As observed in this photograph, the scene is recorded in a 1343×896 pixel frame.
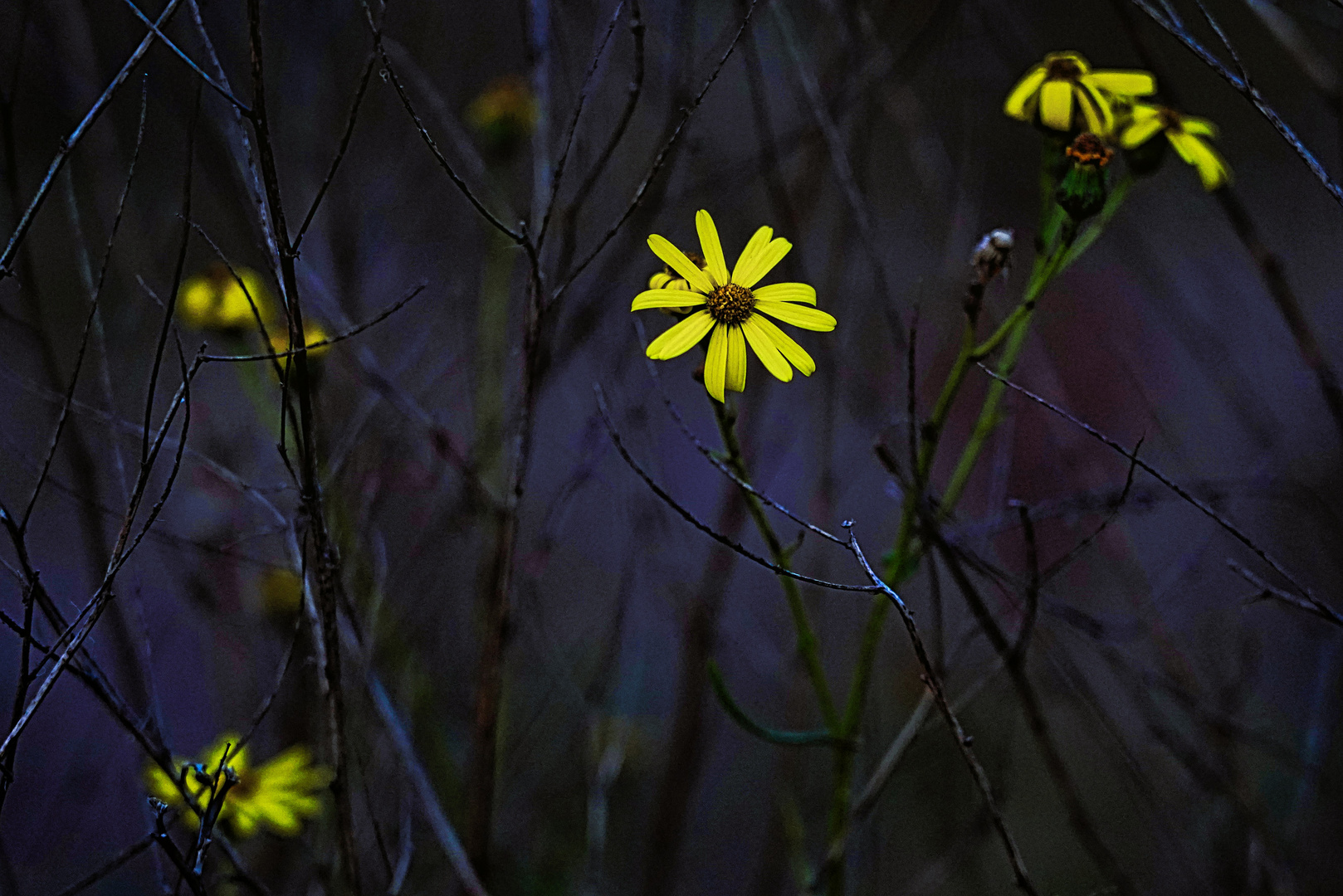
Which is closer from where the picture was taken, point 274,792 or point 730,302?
point 730,302

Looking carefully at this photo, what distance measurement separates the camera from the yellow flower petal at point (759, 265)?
0.79 meters

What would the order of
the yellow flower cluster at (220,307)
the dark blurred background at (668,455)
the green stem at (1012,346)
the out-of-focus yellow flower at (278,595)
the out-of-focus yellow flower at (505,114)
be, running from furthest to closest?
the out-of-focus yellow flower at (505,114)
the out-of-focus yellow flower at (278,595)
the yellow flower cluster at (220,307)
the dark blurred background at (668,455)
the green stem at (1012,346)

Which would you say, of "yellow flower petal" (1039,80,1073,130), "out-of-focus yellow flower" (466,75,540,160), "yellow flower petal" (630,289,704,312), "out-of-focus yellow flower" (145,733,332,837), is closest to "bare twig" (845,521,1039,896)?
"yellow flower petal" (630,289,704,312)

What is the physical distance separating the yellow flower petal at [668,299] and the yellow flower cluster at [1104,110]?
448 mm

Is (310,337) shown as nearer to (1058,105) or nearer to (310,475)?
(310,475)

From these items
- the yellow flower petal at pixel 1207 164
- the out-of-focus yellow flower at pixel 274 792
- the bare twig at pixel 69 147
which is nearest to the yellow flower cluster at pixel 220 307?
the out-of-focus yellow flower at pixel 274 792

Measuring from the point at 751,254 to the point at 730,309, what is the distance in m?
0.05

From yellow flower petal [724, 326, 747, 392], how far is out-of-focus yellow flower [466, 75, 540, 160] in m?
1.14

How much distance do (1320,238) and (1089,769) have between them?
7.43 feet

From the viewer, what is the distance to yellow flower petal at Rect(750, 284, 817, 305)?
78 centimetres

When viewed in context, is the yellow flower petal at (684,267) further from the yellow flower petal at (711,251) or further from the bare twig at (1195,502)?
the bare twig at (1195,502)

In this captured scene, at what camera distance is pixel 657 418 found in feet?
8.12

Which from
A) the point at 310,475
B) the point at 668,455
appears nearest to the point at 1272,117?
the point at 310,475

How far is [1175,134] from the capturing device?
96 cm
